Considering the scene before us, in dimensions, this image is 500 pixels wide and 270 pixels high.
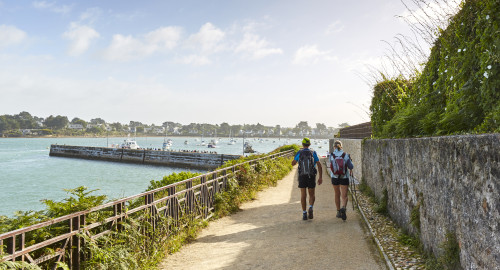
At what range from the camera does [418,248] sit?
566 cm

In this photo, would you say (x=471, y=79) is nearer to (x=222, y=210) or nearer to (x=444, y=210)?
(x=444, y=210)

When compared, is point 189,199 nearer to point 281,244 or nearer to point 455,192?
point 281,244

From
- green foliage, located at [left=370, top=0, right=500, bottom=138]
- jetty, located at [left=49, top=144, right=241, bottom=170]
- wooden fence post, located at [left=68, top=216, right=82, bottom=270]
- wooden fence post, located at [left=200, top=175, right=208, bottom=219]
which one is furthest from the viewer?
jetty, located at [left=49, top=144, right=241, bottom=170]

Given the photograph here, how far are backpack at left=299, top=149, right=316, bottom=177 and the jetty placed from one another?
4316 centimetres

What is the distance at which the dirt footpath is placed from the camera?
5617 mm

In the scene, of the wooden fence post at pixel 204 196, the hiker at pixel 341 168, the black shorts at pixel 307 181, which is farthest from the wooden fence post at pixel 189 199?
the hiker at pixel 341 168

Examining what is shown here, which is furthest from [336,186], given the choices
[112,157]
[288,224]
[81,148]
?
[81,148]

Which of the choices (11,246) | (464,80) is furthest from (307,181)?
(11,246)

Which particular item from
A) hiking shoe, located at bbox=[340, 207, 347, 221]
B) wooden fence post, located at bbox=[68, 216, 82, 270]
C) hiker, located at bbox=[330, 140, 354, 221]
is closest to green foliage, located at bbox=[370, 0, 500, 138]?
hiker, located at bbox=[330, 140, 354, 221]

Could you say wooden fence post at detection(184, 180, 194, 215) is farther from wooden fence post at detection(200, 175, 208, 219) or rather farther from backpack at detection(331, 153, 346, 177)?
backpack at detection(331, 153, 346, 177)

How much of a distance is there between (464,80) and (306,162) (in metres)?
3.67

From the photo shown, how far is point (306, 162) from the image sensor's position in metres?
8.14

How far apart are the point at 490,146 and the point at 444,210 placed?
1683 mm

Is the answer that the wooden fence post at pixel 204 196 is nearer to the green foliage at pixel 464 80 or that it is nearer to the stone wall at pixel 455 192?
the stone wall at pixel 455 192
